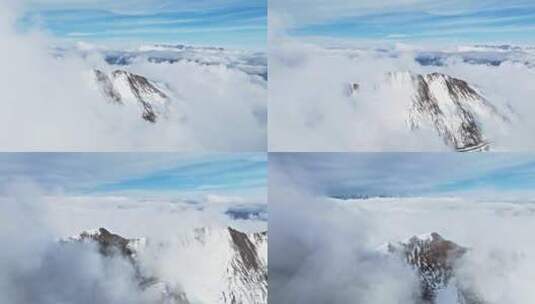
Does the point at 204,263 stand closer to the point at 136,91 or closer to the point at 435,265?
the point at 136,91

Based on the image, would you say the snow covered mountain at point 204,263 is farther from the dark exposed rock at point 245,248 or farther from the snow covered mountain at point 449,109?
the snow covered mountain at point 449,109

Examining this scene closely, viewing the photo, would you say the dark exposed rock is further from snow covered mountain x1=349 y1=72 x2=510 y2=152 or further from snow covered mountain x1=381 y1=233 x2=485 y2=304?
snow covered mountain x1=349 y1=72 x2=510 y2=152

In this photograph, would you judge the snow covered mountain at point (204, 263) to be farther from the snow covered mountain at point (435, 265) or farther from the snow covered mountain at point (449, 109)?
the snow covered mountain at point (449, 109)

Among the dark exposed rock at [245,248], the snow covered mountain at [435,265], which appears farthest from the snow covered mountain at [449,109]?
the dark exposed rock at [245,248]

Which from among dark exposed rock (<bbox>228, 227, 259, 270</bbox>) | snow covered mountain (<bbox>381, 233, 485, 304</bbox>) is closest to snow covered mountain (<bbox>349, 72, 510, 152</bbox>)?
snow covered mountain (<bbox>381, 233, 485, 304</bbox>)

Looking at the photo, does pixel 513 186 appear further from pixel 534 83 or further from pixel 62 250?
pixel 62 250

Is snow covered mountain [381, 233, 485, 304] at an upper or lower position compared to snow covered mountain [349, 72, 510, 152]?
lower

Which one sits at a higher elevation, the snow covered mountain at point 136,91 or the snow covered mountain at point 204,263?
the snow covered mountain at point 136,91
